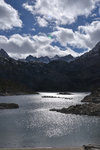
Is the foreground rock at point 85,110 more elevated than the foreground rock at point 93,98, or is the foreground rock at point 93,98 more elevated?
the foreground rock at point 93,98

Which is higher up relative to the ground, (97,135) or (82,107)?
(82,107)

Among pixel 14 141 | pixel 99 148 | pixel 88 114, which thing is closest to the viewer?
pixel 99 148

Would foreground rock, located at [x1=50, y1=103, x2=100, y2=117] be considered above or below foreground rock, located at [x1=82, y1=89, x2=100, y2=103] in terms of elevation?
below

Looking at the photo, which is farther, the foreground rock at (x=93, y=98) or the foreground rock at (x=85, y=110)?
the foreground rock at (x=93, y=98)

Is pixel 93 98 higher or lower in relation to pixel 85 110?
higher

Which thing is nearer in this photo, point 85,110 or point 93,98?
point 85,110

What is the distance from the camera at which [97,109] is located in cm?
8781

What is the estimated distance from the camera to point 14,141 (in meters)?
42.8

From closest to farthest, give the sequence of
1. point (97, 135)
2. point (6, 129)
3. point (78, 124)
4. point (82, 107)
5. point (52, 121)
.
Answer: point (97, 135) → point (6, 129) → point (78, 124) → point (52, 121) → point (82, 107)

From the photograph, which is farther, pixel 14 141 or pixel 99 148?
pixel 14 141

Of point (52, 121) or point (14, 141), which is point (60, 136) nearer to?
point (14, 141)

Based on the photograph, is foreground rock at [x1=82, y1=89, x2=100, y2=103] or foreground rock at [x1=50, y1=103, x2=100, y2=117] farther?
foreground rock at [x1=82, y1=89, x2=100, y2=103]

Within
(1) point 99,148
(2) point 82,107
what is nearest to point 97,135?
(1) point 99,148

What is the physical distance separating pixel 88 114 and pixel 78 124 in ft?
69.2
